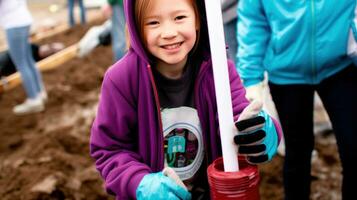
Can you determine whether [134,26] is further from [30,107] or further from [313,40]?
[30,107]

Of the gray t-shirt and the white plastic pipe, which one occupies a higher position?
the white plastic pipe

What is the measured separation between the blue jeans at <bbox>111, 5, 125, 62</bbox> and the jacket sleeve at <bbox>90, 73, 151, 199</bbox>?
2.71m

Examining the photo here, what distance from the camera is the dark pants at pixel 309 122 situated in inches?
80.4

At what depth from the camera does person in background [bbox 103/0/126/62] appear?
13.6ft

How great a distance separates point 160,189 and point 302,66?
100cm

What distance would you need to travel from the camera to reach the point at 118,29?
14.1 ft

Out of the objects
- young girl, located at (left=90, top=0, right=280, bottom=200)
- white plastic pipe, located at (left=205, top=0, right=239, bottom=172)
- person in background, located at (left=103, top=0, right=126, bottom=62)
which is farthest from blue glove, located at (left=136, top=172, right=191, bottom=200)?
person in background, located at (left=103, top=0, right=126, bottom=62)

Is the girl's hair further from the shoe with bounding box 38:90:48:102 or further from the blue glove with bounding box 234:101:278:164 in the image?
the shoe with bounding box 38:90:48:102

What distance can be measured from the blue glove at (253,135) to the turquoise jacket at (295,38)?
2.35 ft

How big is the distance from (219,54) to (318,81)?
3.24 feet

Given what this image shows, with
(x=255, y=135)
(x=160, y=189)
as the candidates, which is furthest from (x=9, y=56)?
(x=255, y=135)

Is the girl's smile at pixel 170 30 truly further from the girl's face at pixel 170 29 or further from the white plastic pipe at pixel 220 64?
the white plastic pipe at pixel 220 64

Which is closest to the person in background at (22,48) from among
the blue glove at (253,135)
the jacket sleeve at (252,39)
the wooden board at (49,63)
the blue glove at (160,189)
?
the wooden board at (49,63)

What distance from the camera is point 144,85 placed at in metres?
1.55
